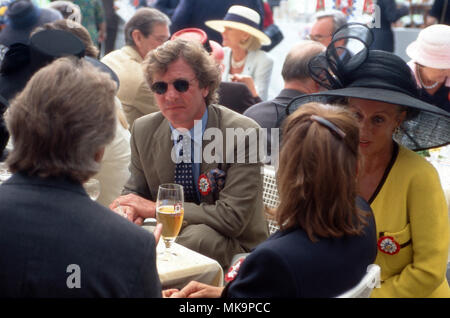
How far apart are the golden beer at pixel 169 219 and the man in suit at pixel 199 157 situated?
0.50m

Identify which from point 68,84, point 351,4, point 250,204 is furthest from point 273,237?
point 351,4

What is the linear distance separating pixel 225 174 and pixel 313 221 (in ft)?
3.96

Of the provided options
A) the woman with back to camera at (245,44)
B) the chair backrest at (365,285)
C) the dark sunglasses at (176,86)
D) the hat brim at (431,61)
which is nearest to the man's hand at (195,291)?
the chair backrest at (365,285)

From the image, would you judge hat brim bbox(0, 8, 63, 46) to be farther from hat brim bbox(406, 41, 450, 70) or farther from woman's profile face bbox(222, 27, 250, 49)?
hat brim bbox(406, 41, 450, 70)

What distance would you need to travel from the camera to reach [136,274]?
1.46 m

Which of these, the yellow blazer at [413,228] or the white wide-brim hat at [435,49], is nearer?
the yellow blazer at [413,228]

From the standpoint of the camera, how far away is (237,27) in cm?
618

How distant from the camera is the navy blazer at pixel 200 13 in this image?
652 cm

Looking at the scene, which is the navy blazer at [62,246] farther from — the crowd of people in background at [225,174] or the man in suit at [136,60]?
the man in suit at [136,60]

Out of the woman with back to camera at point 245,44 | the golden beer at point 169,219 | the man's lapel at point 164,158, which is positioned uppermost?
the golden beer at point 169,219

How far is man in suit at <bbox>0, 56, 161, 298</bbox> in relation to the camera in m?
1.40

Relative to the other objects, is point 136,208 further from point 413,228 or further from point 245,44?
point 245,44

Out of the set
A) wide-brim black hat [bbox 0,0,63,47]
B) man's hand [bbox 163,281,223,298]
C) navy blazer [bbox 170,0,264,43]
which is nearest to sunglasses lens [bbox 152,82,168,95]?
man's hand [bbox 163,281,223,298]

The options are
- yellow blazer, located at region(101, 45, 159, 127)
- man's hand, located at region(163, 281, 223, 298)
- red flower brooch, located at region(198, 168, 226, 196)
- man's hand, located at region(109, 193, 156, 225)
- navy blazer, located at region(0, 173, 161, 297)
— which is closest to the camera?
navy blazer, located at region(0, 173, 161, 297)
